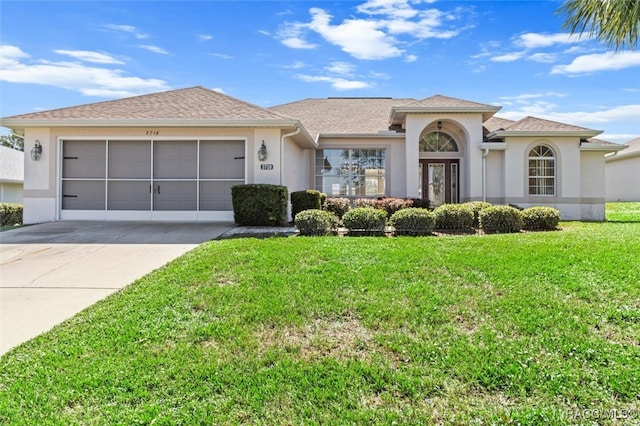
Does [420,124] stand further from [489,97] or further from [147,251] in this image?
[147,251]

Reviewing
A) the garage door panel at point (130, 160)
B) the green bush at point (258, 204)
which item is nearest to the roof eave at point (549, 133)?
the green bush at point (258, 204)

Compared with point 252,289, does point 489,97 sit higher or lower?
higher

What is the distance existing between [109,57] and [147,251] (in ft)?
30.5

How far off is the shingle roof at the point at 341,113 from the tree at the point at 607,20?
7.53 m

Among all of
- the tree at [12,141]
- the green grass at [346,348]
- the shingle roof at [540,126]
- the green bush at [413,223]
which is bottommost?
the green grass at [346,348]

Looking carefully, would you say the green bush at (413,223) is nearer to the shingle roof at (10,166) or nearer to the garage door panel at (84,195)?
the garage door panel at (84,195)

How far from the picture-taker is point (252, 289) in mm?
5312

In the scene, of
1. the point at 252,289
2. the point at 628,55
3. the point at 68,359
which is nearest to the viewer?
the point at 68,359

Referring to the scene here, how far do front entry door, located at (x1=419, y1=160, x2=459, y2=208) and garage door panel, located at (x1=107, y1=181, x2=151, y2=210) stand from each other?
1089cm

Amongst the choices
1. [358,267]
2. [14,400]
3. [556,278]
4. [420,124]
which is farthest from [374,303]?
[420,124]

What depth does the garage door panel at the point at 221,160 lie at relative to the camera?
12.6 m

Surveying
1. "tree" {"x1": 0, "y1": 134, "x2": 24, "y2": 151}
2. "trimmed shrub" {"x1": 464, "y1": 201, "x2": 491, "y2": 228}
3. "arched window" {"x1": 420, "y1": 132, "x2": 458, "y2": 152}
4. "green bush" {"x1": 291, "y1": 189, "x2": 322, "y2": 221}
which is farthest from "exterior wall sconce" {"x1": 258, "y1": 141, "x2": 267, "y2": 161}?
"tree" {"x1": 0, "y1": 134, "x2": 24, "y2": 151}

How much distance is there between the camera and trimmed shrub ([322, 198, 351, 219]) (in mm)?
13844

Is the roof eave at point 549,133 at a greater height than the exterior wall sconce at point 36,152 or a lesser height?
greater
